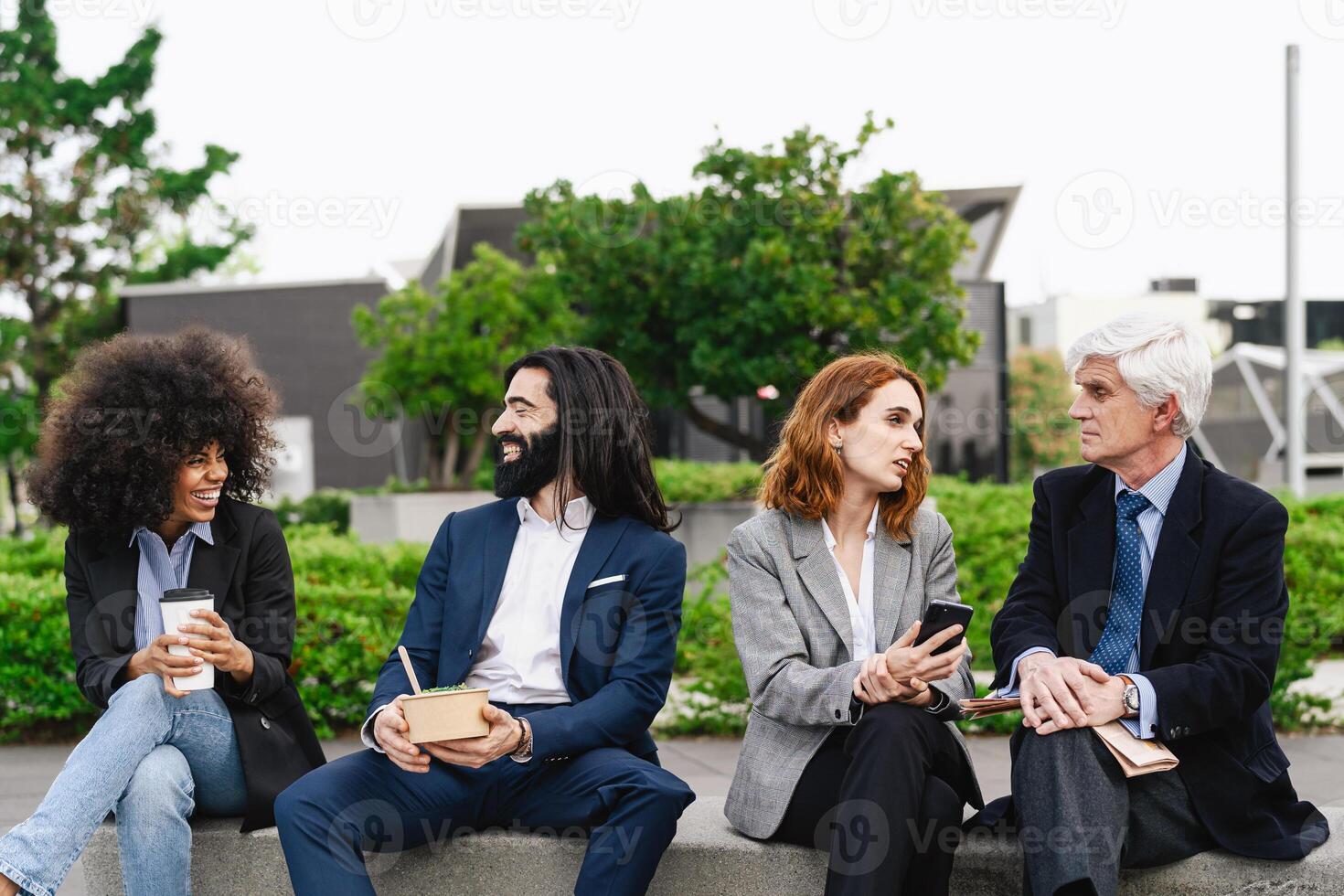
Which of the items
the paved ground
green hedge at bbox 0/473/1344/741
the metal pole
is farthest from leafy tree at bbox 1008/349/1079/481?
the paved ground

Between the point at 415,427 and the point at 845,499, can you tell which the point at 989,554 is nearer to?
the point at 845,499

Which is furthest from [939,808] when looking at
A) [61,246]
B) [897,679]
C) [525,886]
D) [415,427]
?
[415,427]

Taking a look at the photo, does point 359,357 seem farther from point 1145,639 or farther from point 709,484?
point 1145,639

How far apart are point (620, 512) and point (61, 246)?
2066 centimetres

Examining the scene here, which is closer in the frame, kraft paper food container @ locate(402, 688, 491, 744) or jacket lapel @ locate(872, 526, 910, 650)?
kraft paper food container @ locate(402, 688, 491, 744)

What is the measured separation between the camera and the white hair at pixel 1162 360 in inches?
119

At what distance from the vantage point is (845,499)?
3377 millimetres

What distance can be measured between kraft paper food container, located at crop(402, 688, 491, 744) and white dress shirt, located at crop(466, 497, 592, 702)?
457 mm

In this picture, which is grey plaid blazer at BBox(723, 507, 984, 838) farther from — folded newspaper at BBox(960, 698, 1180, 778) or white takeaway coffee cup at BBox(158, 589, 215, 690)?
white takeaway coffee cup at BBox(158, 589, 215, 690)

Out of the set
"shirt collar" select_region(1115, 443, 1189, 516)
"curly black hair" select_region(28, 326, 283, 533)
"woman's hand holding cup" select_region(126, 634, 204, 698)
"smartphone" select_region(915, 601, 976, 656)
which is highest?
"curly black hair" select_region(28, 326, 283, 533)

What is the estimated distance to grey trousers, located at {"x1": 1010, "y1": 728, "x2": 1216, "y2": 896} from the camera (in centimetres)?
268

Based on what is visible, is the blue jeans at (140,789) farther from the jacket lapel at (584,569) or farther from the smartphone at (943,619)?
the smartphone at (943,619)

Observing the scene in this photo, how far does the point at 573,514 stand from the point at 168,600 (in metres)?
1.11

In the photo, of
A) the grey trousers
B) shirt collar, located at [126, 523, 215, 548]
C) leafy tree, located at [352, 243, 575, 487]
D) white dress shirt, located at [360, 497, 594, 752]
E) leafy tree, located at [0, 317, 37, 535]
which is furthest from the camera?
leafy tree, located at [0, 317, 37, 535]
